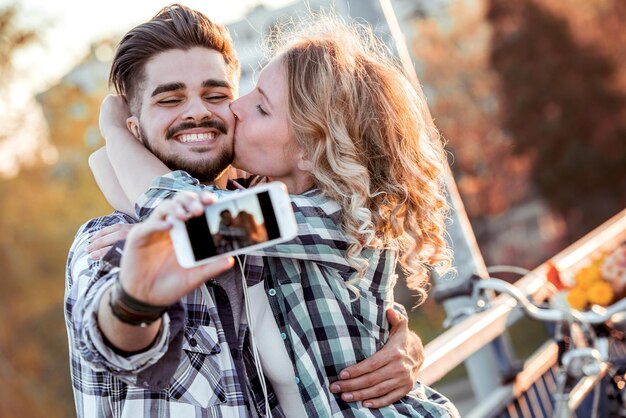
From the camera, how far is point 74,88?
17.5 metres

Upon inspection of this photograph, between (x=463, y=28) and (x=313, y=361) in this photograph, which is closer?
(x=313, y=361)

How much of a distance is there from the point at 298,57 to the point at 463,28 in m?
26.2

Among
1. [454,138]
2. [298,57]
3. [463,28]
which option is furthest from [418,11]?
[298,57]

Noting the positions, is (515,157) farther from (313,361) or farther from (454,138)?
(313,361)

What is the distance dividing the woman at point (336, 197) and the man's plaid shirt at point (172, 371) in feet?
0.31

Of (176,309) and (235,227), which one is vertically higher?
(235,227)

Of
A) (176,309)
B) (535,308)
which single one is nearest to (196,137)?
(176,309)

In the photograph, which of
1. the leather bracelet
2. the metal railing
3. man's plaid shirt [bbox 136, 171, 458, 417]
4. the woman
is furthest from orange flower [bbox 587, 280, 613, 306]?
the leather bracelet

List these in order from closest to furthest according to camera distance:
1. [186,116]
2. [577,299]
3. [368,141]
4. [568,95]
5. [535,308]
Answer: [368,141] → [186,116] → [535,308] → [577,299] → [568,95]

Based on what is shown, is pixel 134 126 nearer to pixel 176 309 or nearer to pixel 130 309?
pixel 176 309

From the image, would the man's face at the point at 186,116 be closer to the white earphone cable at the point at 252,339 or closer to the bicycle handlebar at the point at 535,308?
the white earphone cable at the point at 252,339

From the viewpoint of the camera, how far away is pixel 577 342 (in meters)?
3.51

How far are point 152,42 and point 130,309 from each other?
1181 millimetres

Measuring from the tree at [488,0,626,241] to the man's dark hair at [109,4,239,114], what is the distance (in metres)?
21.9
